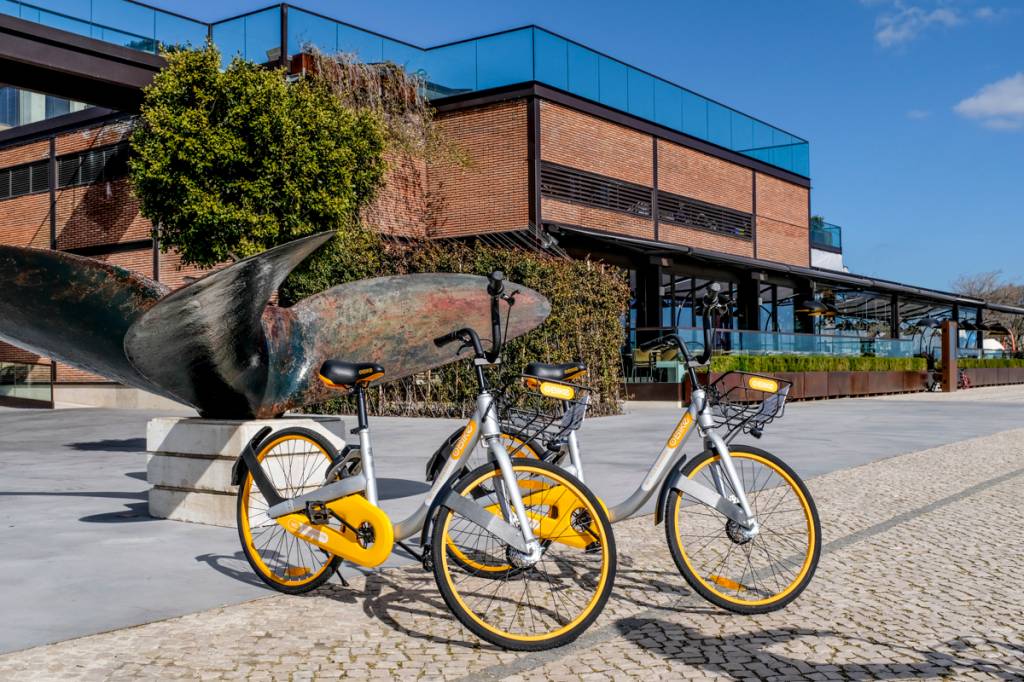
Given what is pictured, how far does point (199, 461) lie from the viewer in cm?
603

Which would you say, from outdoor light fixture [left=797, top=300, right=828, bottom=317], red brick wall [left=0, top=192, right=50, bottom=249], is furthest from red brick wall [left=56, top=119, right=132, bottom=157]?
outdoor light fixture [left=797, top=300, right=828, bottom=317]

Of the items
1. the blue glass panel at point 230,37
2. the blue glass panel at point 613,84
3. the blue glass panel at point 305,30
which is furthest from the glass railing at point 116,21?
the blue glass panel at point 613,84

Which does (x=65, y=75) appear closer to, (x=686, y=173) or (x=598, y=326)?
(x=598, y=326)

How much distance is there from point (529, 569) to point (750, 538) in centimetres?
98

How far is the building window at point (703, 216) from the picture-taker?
28219mm

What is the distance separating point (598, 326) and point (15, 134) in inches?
747

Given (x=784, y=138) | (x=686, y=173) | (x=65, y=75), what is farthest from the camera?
(x=784, y=138)

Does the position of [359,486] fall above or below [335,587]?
above

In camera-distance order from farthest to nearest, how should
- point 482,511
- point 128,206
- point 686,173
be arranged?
1. point 686,173
2. point 128,206
3. point 482,511

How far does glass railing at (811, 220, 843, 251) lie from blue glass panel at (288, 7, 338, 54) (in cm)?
2701

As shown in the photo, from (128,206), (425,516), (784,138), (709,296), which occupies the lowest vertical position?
(425,516)

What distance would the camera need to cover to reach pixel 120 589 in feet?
14.6

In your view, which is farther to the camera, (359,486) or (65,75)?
(65,75)

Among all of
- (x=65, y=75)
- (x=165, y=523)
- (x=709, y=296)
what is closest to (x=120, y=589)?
(x=165, y=523)
